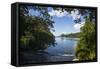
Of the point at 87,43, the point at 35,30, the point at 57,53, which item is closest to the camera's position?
the point at 35,30

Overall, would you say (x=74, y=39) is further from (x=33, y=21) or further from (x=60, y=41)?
(x=33, y=21)

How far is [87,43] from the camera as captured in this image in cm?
420

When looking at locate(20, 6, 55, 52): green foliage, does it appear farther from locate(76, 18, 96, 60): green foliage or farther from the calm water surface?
locate(76, 18, 96, 60): green foliage

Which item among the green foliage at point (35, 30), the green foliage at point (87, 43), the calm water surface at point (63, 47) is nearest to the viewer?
the green foliage at point (35, 30)

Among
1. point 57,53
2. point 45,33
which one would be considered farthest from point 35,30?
point 57,53

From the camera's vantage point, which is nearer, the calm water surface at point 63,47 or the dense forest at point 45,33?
the dense forest at point 45,33

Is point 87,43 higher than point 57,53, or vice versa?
point 87,43

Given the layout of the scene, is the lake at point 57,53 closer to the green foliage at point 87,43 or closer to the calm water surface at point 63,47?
the calm water surface at point 63,47

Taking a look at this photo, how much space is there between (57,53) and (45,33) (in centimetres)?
35

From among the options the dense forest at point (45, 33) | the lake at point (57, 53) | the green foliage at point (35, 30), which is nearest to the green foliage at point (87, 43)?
the dense forest at point (45, 33)

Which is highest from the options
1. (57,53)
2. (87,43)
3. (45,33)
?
(45,33)

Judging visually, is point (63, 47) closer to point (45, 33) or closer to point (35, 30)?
point (45, 33)

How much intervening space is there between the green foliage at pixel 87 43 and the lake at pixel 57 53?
0.10 meters

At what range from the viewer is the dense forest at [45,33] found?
3.74m
